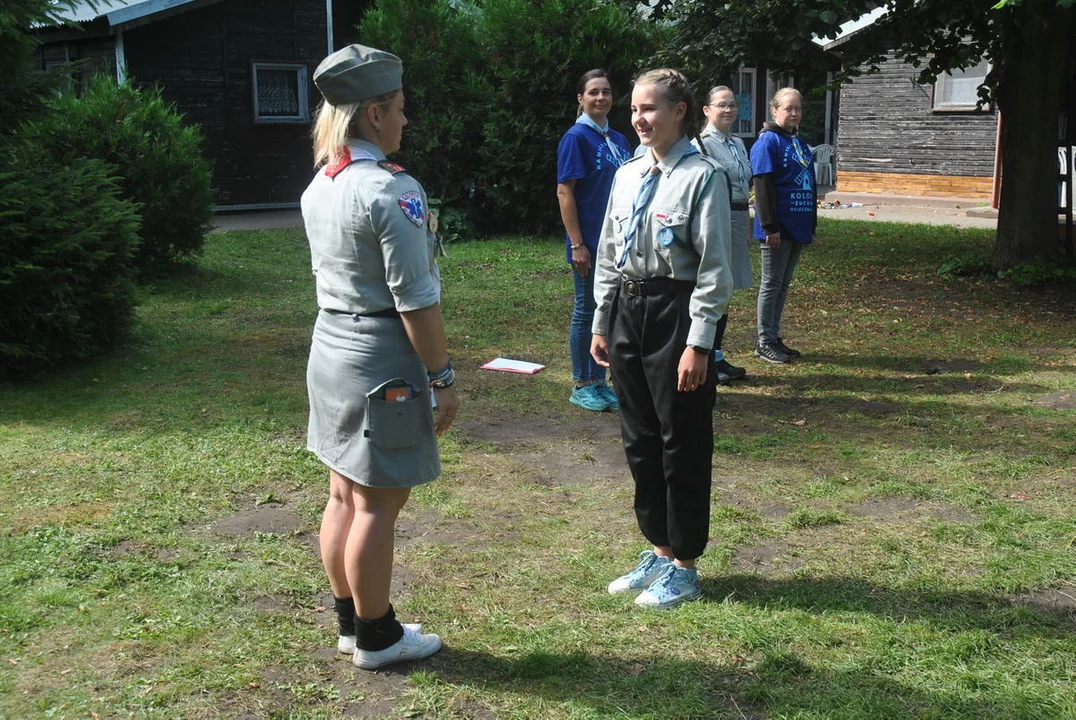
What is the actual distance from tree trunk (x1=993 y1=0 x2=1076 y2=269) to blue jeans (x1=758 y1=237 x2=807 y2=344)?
4693mm

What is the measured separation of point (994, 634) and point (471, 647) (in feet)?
5.88

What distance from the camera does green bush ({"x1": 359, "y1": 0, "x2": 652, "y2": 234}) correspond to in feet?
49.0

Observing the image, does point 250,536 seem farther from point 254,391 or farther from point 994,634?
point 994,634

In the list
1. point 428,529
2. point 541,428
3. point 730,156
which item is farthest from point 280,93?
point 428,529

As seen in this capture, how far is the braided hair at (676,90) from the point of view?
144 inches

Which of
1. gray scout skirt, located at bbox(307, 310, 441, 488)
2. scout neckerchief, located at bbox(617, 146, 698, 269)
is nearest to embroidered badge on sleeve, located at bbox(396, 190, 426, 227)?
gray scout skirt, located at bbox(307, 310, 441, 488)

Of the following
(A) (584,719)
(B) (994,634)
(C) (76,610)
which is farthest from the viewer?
(C) (76,610)

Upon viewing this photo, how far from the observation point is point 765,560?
4.23 m

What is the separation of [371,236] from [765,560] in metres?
2.25

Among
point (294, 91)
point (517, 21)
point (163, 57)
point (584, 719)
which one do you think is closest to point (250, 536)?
point (584, 719)

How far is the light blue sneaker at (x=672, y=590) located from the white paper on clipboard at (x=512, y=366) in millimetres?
3749

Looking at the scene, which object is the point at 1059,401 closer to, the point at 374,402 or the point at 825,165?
the point at 374,402

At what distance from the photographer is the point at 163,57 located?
17469 mm

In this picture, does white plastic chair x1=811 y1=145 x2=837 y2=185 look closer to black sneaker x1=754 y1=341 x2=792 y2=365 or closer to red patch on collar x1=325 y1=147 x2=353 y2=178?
black sneaker x1=754 y1=341 x2=792 y2=365
